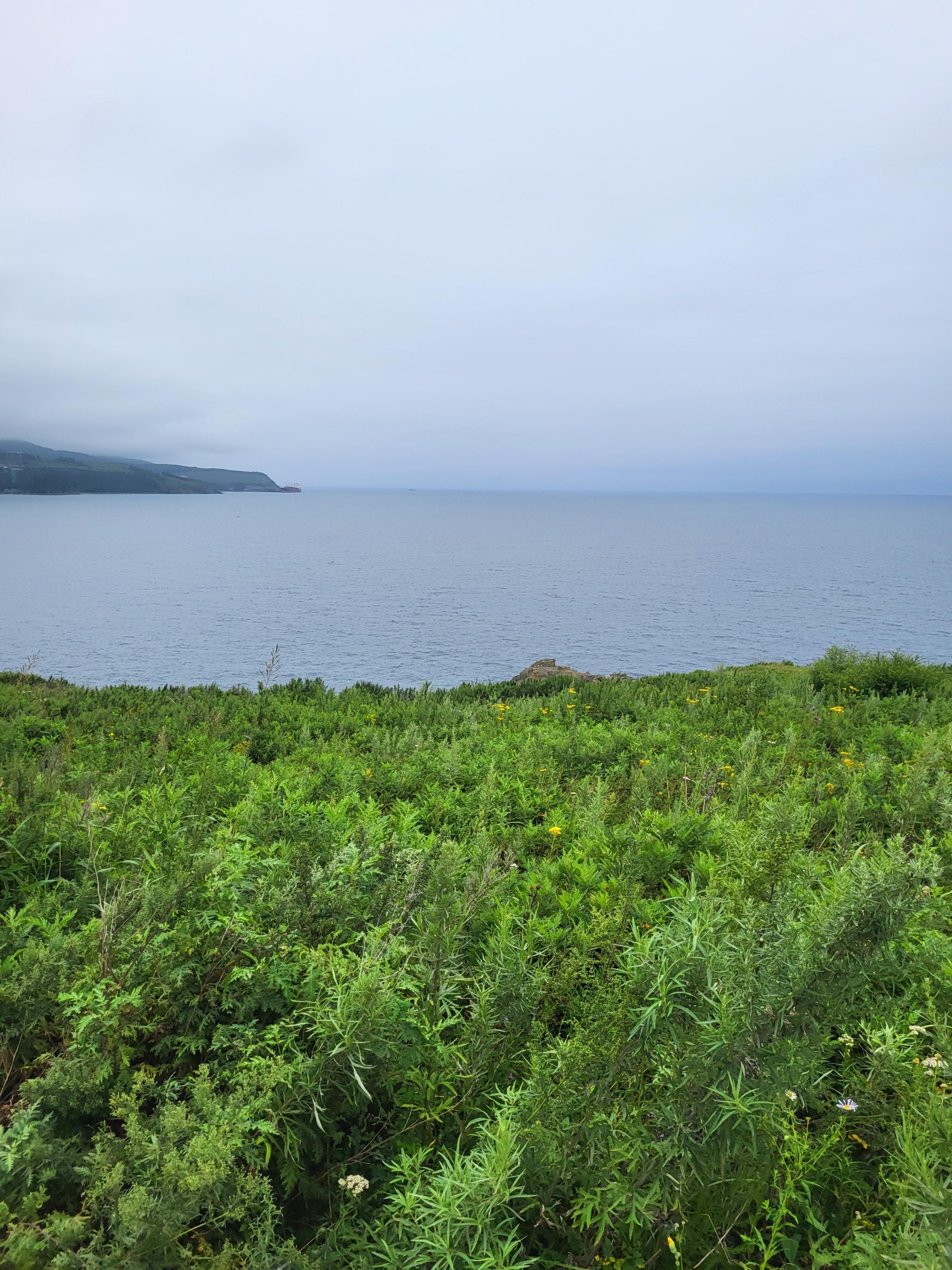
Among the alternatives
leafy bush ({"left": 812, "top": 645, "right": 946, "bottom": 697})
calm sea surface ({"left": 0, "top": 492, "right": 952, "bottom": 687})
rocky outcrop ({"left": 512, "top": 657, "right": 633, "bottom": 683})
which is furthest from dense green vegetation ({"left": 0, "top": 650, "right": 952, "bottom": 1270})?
calm sea surface ({"left": 0, "top": 492, "right": 952, "bottom": 687})

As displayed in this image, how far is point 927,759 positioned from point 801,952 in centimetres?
423

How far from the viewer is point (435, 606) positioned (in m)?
71.2

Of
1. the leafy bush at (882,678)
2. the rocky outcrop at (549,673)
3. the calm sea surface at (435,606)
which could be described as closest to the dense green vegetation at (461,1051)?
the leafy bush at (882,678)

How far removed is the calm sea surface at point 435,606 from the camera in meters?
47.8

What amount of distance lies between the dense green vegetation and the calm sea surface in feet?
116

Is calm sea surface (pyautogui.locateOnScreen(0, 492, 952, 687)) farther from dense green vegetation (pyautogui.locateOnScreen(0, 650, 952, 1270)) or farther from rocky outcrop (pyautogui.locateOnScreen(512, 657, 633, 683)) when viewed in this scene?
dense green vegetation (pyautogui.locateOnScreen(0, 650, 952, 1270))

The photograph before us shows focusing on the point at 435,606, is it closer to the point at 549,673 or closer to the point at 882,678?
the point at 549,673

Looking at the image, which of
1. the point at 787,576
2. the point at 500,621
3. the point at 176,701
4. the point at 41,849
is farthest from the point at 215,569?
the point at 41,849

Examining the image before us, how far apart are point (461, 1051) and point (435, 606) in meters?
68.9

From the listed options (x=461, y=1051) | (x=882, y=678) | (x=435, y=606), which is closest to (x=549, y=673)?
(x=882, y=678)

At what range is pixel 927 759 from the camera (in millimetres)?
5594

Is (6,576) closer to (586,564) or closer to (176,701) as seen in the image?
(586,564)

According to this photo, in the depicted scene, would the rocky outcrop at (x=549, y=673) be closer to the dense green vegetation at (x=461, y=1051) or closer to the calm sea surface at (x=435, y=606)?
the calm sea surface at (x=435, y=606)

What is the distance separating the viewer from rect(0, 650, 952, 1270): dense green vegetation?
2020 millimetres
